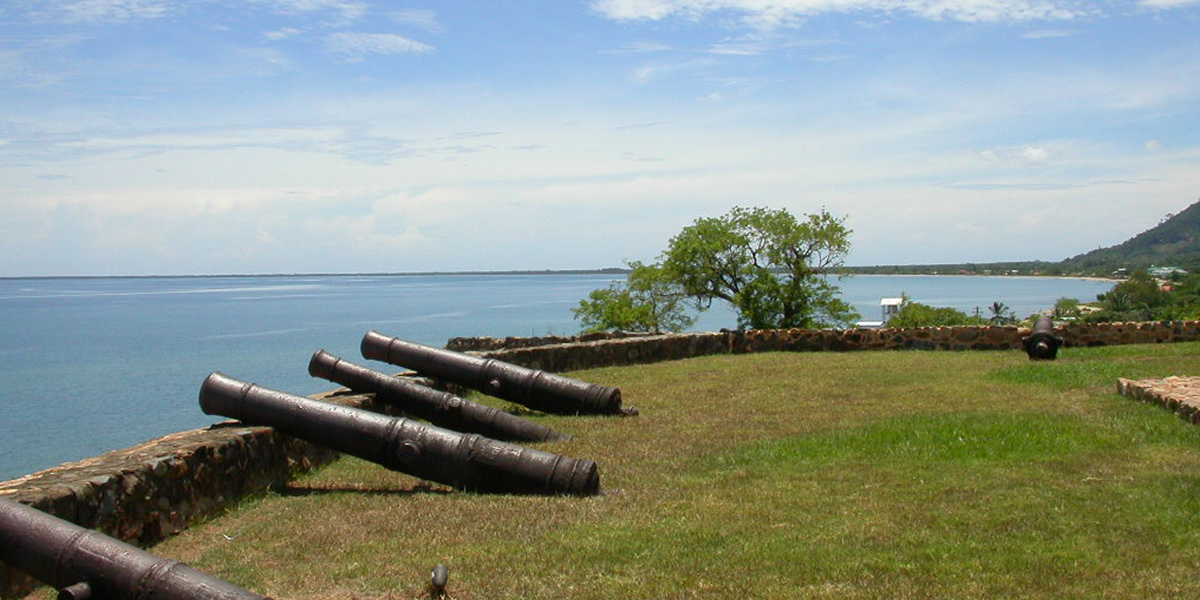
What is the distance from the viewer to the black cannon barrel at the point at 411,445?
7.95 metres

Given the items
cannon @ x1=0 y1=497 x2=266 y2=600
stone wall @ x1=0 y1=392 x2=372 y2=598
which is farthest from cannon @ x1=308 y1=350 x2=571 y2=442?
cannon @ x1=0 y1=497 x2=266 y2=600

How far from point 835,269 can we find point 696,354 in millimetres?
22013

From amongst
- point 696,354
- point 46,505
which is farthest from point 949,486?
point 696,354

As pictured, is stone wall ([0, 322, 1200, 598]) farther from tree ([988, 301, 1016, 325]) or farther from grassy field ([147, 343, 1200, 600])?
tree ([988, 301, 1016, 325])

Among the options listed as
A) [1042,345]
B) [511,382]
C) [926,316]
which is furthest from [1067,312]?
[511,382]

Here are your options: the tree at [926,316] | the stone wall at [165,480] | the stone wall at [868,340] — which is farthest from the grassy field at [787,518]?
the tree at [926,316]

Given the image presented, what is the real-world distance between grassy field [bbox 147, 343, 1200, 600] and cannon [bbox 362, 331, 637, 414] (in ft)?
1.41

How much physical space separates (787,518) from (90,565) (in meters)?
3.93

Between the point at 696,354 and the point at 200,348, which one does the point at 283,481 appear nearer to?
the point at 696,354

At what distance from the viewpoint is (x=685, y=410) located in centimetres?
1266

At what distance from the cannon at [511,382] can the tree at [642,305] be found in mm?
29722

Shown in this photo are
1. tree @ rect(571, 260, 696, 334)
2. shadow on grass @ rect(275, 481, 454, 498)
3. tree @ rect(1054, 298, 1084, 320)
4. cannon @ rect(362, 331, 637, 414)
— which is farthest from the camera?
tree @ rect(1054, 298, 1084, 320)

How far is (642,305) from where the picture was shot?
1740 inches

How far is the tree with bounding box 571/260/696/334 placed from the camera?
43.2m
